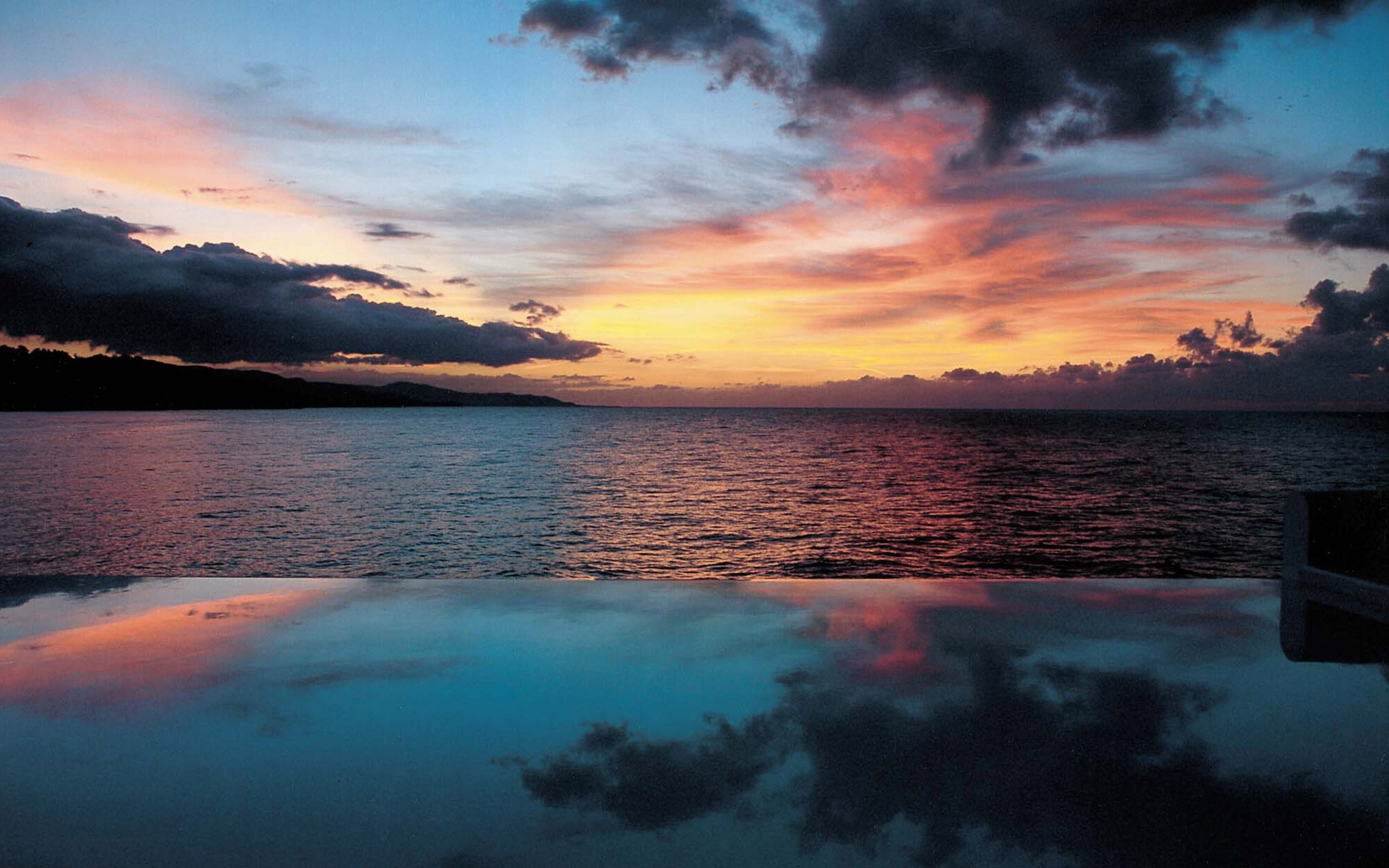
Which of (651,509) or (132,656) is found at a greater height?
(132,656)

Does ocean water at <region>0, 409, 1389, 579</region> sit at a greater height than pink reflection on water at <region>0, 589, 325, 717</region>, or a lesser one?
lesser

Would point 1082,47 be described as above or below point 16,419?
above

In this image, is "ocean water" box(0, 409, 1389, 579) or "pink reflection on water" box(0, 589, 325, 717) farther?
"ocean water" box(0, 409, 1389, 579)

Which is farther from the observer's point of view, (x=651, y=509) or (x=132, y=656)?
(x=651, y=509)

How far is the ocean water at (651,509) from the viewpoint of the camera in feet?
40.5

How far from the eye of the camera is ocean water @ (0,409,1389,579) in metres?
12.4

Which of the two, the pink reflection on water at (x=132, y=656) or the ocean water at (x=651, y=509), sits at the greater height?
the pink reflection on water at (x=132, y=656)

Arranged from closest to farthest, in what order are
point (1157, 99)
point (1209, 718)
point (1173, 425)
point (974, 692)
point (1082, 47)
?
point (1209, 718)
point (974, 692)
point (1082, 47)
point (1157, 99)
point (1173, 425)

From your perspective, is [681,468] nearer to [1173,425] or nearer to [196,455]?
[196,455]

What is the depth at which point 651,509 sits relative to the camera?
18.2 m

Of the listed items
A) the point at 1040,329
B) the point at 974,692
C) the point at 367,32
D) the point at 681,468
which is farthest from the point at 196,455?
the point at 974,692

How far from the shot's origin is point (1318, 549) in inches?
105

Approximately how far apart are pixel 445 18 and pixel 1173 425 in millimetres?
87393

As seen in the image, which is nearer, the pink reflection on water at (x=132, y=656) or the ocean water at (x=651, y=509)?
the pink reflection on water at (x=132, y=656)
